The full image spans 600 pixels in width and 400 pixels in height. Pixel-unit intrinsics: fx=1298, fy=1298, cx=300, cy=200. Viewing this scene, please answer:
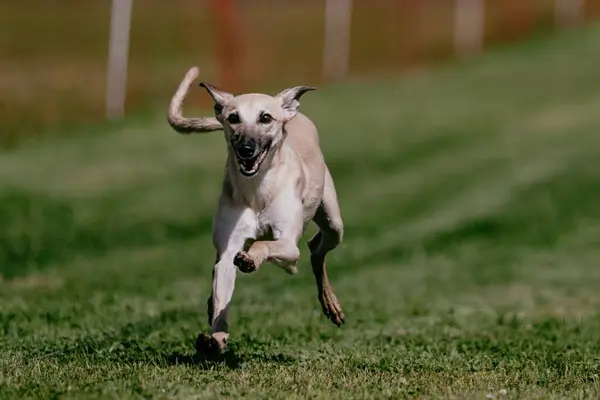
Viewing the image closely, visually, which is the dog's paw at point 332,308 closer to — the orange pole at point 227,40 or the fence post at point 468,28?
the orange pole at point 227,40

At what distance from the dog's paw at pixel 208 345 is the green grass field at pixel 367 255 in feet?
0.23

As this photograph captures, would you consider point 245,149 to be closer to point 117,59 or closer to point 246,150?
point 246,150

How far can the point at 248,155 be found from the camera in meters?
7.05

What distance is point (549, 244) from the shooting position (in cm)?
1722

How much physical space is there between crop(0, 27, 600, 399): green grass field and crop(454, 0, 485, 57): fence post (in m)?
0.64

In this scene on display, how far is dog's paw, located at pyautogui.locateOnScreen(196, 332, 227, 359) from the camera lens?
275 inches

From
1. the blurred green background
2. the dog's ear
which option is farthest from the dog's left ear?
the blurred green background

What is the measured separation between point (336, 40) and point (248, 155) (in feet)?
71.0

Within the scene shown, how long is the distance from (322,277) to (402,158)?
14.6 m

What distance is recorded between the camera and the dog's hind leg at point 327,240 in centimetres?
828

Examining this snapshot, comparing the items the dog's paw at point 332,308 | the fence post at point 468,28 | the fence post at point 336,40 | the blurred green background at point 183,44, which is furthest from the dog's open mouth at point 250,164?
the fence post at point 468,28

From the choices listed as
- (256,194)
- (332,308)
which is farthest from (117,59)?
(256,194)

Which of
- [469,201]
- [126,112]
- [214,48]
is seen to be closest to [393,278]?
[469,201]

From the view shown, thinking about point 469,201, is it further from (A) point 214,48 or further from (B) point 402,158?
(A) point 214,48
